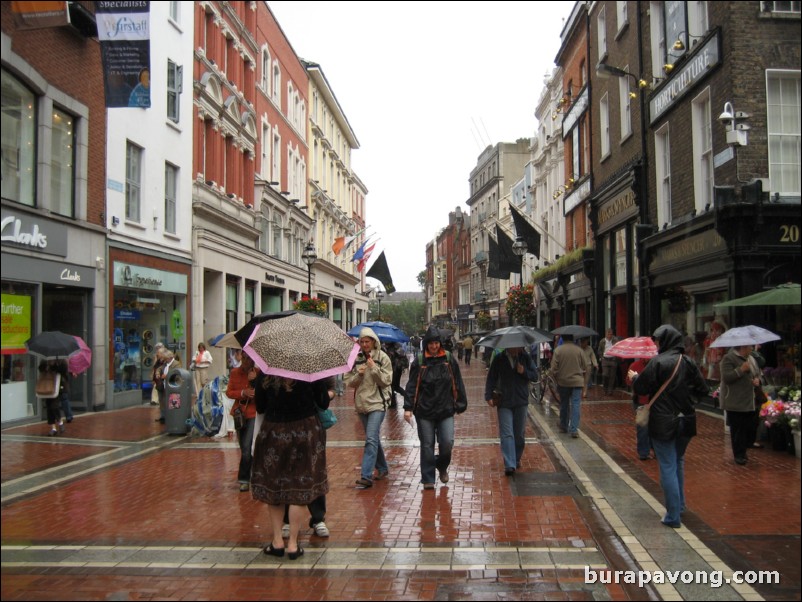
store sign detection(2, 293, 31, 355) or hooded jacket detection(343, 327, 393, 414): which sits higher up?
store sign detection(2, 293, 31, 355)

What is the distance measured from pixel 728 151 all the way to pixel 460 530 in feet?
36.6

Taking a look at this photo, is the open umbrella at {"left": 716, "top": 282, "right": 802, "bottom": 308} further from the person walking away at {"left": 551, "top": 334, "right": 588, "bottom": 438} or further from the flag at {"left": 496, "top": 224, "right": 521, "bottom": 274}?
the flag at {"left": 496, "top": 224, "right": 521, "bottom": 274}

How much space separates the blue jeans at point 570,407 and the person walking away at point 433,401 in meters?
4.27

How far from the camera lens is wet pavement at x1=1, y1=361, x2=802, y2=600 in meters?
5.08

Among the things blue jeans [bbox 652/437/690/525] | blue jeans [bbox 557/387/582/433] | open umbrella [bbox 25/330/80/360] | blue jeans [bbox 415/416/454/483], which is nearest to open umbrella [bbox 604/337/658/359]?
blue jeans [bbox 557/387/582/433]

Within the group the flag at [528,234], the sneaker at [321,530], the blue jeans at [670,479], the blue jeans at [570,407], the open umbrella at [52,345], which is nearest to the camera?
the sneaker at [321,530]

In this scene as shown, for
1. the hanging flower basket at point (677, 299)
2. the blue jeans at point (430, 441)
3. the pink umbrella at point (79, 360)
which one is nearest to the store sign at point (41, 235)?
the pink umbrella at point (79, 360)

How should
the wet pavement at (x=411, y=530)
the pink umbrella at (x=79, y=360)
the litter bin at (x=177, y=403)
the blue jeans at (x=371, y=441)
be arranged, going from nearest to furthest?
1. the wet pavement at (x=411, y=530)
2. the blue jeans at (x=371, y=441)
3. the pink umbrella at (x=79, y=360)
4. the litter bin at (x=177, y=403)

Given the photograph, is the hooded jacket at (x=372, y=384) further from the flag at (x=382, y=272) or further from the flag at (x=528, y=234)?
the flag at (x=382, y=272)

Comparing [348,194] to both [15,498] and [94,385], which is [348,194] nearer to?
[94,385]

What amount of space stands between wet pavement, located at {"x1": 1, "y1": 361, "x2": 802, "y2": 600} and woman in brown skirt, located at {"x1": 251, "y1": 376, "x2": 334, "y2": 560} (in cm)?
37

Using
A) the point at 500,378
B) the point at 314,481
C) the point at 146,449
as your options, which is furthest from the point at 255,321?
the point at 146,449

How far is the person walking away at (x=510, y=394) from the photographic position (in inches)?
351

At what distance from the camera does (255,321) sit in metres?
6.78
